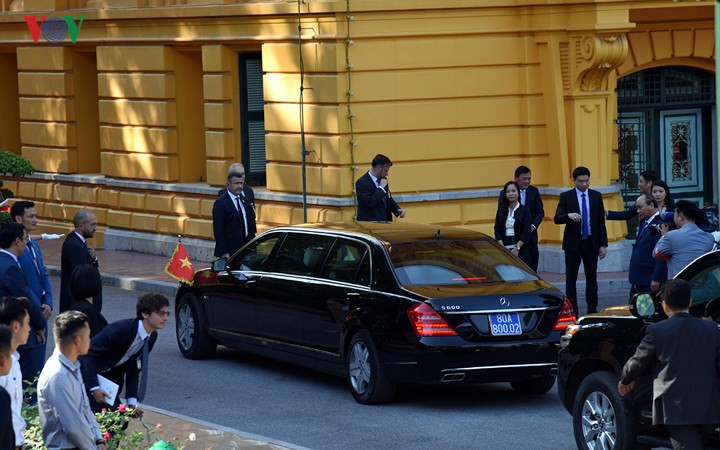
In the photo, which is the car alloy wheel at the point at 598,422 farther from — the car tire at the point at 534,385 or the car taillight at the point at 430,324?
the car tire at the point at 534,385

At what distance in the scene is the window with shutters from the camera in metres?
22.4

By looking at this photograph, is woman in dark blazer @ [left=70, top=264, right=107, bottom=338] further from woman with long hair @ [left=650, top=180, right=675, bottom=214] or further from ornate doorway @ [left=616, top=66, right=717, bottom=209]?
ornate doorway @ [left=616, top=66, right=717, bottom=209]

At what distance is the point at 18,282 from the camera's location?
37.1 ft

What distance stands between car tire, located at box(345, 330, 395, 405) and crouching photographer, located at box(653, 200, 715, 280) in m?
2.88

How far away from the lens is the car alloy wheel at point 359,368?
1229 centimetres

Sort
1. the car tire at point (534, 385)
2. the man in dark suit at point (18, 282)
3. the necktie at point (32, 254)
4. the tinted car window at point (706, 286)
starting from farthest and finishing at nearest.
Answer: the car tire at point (534, 385) → the necktie at point (32, 254) → the man in dark suit at point (18, 282) → the tinted car window at point (706, 286)

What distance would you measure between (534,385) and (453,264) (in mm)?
1284

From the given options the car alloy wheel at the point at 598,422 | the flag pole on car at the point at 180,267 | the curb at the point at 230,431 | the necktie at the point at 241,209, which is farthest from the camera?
the necktie at the point at 241,209

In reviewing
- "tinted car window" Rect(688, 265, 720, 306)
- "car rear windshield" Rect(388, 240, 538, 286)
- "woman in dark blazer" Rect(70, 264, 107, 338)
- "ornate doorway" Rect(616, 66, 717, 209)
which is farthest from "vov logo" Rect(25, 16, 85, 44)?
"tinted car window" Rect(688, 265, 720, 306)

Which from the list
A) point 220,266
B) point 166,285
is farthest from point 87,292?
point 166,285

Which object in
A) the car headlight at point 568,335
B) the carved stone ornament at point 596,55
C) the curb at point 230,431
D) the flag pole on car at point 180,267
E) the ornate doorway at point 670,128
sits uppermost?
the carved stone ornament at point 596,55

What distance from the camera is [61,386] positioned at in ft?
24.1

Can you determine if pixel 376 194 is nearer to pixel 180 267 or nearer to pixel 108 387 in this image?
A: pixel 180 267

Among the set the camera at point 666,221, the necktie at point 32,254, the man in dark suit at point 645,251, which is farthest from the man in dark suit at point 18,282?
the camera at point 666,221
